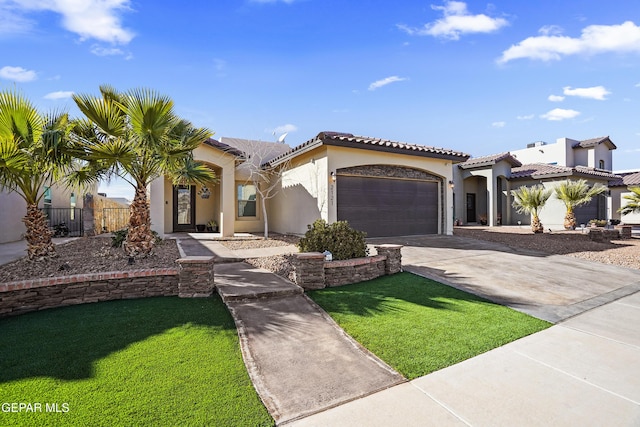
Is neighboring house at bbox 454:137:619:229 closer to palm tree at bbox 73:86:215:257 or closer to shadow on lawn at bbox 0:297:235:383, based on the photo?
palm tree at bbox 73:86:215:257

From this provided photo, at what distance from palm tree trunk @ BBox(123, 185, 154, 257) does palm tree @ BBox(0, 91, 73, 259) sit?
1.62m

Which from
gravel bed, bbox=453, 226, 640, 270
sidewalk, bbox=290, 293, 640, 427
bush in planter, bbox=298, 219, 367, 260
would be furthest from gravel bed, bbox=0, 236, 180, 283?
gravel bed, bbox=453, 226, 640, 270

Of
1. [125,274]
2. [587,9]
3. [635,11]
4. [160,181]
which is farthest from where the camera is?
[160,181]

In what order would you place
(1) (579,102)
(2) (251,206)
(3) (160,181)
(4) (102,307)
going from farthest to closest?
(2) (251,206), (1) (579,102), (3) (160,181), (4) (102,307)

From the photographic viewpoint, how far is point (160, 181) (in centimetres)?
1354

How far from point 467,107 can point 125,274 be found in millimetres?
15031

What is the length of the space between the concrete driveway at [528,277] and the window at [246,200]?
1010cm

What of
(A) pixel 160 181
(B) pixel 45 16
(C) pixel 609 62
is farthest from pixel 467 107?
(B) pixel 45 16

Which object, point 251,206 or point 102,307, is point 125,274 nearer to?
point 102,307

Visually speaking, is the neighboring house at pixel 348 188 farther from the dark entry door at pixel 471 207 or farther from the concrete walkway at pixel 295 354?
the dark entry door at pixel 471 207

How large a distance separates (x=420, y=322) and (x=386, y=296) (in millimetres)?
1279

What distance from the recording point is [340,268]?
23.1 ft

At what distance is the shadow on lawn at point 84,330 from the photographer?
3551 mm

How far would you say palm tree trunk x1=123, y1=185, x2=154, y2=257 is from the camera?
741 centimetres
